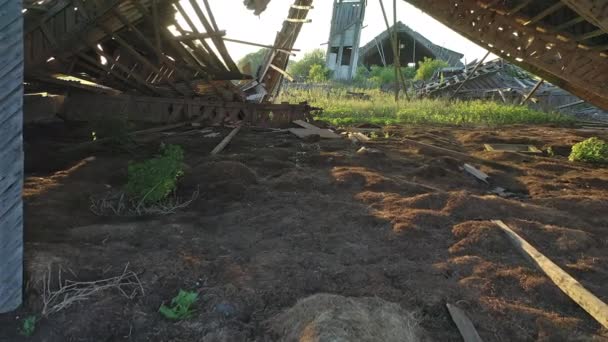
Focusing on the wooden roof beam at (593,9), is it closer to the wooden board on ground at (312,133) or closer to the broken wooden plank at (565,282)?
the broken wooden plank at (565,282)

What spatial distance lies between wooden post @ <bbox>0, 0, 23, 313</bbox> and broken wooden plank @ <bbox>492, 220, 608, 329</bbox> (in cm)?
321

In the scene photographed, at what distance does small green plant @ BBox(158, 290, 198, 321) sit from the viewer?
2.57 metres

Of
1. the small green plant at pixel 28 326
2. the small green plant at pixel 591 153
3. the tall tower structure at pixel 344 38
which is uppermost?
the tall tower structure at pixel 344 38

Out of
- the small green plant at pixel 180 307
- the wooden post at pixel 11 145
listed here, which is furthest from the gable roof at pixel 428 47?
the wooden post at pixel 11 145

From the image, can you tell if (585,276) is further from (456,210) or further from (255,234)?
(255,234)

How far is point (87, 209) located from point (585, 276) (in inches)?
160

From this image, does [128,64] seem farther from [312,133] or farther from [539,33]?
[539,33]

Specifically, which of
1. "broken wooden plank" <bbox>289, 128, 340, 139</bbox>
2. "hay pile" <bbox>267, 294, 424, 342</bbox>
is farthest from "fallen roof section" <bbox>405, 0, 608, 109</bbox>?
"hay pile" <bbox>267, 294, 424, 342</bbox>

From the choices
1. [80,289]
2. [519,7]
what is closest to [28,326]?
[80,289]

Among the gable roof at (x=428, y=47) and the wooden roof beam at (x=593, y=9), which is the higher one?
the gable roof at (x=428, y=47)

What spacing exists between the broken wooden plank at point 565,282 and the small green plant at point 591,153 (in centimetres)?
492

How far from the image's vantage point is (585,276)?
337 cm

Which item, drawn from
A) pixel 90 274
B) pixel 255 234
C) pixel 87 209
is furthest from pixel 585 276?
pixel 87 209

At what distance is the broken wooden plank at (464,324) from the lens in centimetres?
247
